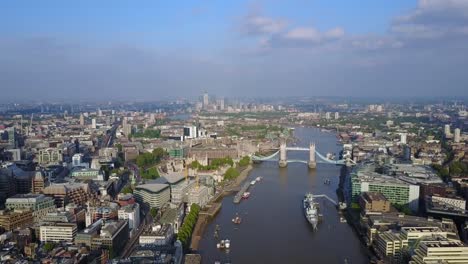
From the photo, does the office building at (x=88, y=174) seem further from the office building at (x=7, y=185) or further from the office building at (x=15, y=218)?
the office building at (x=15, y=218)

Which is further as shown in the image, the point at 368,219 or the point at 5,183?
the point at 5,183

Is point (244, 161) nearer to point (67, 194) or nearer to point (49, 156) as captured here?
point (49, 156)

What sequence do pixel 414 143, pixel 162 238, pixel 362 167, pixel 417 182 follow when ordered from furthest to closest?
1. pixel 414 143
2. pixel 362 167
3. pixel 417 182
4. pixel 162 238

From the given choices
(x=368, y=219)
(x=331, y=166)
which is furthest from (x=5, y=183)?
(x=331, y=166)

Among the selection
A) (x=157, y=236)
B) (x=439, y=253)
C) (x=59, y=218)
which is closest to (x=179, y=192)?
(x=59, y=218)

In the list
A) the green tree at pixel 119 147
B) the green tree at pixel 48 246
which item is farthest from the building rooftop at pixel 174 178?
the green tree at pixel 119 147

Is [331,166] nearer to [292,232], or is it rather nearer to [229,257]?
[292,232]

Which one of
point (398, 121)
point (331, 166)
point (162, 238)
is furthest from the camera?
point (398, 121)
